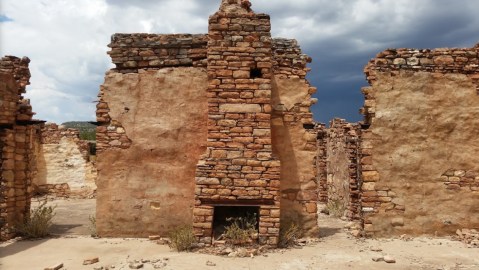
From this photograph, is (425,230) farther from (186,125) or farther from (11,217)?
(11,217)

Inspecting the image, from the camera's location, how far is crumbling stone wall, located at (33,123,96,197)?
1734 centimetres

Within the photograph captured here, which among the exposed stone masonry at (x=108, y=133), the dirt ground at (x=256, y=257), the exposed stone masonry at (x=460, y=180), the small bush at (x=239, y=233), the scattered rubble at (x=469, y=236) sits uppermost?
the exposed stone masonry at (x=108, y=133)

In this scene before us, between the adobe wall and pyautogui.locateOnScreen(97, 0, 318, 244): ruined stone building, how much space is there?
1463 millimetres

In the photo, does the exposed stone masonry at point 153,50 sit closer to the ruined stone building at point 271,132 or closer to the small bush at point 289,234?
the ruined stone building at point 271,132

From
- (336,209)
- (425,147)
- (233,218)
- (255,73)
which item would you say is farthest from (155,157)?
(336,209)

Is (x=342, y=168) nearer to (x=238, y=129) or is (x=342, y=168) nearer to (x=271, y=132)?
(x=271, y=132)

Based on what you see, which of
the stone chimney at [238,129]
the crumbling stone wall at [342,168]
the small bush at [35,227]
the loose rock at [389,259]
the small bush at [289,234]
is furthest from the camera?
the crumbling stone wall at [342,168]

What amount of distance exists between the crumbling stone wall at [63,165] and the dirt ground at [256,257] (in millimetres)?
9049

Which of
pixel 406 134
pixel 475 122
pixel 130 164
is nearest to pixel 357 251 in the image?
pixel 406 134

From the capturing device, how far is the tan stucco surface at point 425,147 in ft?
28.4

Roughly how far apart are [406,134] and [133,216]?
6219mm

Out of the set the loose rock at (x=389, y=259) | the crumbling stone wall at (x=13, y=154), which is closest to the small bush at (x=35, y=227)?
the crumbling stone wall at (x=13, y=154)

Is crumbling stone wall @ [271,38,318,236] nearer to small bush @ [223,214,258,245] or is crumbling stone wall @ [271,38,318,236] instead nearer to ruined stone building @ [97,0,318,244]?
ruined stone building @ [97,0,318,244]

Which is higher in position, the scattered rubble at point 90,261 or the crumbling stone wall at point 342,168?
the crumbling stone wall at point 342,168
